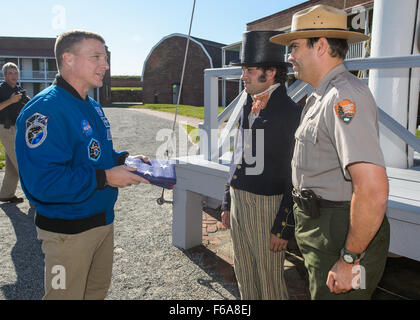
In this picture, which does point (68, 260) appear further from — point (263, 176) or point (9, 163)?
point (9, 163)

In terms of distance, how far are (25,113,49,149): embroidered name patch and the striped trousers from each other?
134 cm

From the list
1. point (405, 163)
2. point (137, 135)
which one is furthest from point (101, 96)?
point (405, 163)

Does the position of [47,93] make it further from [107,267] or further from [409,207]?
[409,207]

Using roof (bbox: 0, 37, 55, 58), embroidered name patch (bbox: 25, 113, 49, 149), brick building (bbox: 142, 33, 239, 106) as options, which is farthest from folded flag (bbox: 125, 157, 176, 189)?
roof (bbox: 0, 37, 55, 58)

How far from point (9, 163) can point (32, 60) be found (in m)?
43.6

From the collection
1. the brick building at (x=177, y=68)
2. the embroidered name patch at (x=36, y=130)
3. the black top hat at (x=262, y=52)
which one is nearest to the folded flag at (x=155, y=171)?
the embroidered name patch at (x=36, y=130)

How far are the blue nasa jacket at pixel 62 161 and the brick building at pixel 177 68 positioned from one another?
3367cm

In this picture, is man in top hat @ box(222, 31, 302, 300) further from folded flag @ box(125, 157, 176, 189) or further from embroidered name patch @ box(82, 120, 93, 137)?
embroidered name patch @ box(82, 120, 93, 137)

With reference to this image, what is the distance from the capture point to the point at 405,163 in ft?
14.0

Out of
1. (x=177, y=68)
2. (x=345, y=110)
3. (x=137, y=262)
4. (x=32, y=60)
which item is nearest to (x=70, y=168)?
(x=345, y=110)

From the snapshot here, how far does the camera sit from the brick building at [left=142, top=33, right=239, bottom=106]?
37.4 metres

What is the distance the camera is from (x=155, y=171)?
2.54m

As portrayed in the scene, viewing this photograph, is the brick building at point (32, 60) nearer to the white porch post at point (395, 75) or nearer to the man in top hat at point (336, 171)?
the white porch post at point (395, 75)
